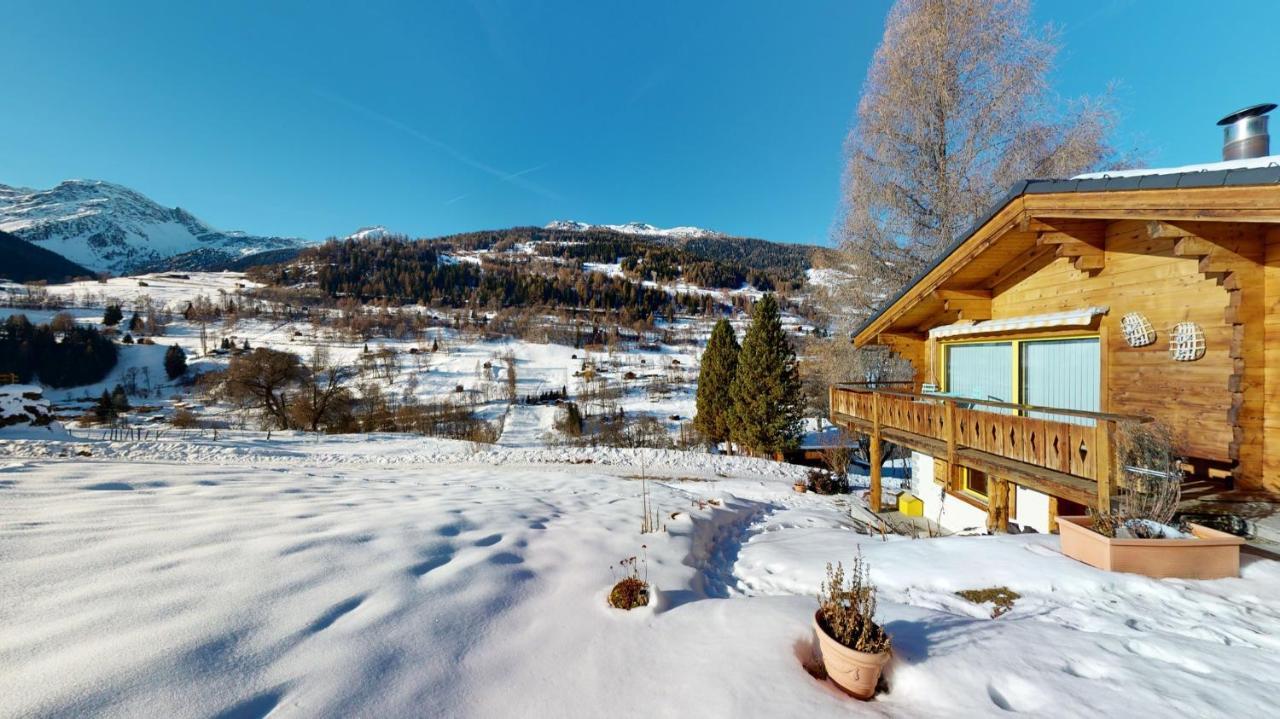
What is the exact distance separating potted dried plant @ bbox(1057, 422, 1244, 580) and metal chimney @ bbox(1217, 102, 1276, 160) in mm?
4538

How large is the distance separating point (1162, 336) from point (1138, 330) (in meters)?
0.21

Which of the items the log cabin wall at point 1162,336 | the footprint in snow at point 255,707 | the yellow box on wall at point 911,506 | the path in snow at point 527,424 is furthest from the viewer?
the path in snow at point 527,424

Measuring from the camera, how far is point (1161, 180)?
14.2 feet

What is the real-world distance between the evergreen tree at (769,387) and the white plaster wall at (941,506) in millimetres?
11466

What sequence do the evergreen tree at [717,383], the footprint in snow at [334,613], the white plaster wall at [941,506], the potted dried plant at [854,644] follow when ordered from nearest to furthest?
the potted dried plant at [854,644] → the footprint in snow at [334,613] → the white plaster wall at [941,506] → the evergreen tree at [717,383]

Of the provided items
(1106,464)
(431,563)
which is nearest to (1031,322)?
(1106,464)

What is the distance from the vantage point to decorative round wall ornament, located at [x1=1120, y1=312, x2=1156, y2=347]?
530 centimetres

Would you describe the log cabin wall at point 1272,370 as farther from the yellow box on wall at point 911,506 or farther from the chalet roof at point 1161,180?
the yellow box on wall at point 911,506

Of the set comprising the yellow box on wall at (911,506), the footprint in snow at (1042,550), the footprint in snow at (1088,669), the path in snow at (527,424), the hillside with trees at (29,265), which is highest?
the hillside with trees at (29,265)

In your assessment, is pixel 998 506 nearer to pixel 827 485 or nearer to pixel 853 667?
pixel 853 667

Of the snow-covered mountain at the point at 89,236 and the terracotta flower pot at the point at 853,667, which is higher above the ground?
the snow-covered mountain at the point at 89,236

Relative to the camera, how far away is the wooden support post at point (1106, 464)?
4430 millimetres

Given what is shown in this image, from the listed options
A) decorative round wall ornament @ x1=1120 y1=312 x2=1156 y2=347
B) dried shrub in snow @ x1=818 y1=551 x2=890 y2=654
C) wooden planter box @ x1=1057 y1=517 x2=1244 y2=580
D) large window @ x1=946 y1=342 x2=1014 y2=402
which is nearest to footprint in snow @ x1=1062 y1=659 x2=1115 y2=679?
dried shrub in snow @ x1=818 y1=551 x2=890 y2=654

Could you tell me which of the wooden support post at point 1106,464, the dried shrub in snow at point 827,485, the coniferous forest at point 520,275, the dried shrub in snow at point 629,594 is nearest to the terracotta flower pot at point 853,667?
the dried shrub in snow at point 629,594
